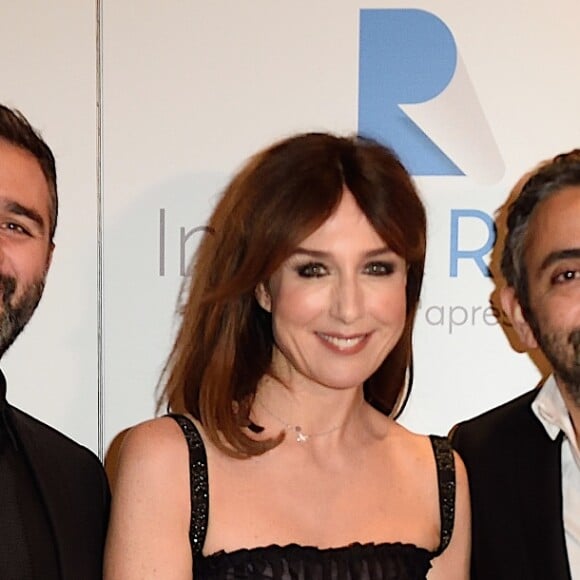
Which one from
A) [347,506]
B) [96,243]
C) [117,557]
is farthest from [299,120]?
[117,557]

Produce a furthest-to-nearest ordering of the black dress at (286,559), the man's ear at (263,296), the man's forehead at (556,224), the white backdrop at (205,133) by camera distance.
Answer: the white backdrop at (205,133) → the man's forehead at (556,224) → the man's ear at (263,296) → the black dress at (286,559)

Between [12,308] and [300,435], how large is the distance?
1.79ft

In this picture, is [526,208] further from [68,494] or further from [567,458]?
[68,494]

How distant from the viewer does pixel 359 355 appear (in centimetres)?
170

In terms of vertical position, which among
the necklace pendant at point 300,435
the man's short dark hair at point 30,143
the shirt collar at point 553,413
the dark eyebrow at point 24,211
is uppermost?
the man's short dark hair at point 30,143

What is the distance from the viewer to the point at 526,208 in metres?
1.95

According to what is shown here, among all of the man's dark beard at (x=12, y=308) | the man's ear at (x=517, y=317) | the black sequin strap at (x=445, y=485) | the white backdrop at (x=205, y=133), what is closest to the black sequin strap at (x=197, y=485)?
the man's dark beard at (x=12, y=308)

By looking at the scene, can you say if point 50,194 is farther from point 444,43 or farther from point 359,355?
point 444,43

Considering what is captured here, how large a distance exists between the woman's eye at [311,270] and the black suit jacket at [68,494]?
0.48m

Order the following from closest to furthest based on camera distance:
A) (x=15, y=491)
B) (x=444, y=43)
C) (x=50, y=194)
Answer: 1. (x=15, y=491)
2. (x=50, y=194)
3. (x=444, y=43)

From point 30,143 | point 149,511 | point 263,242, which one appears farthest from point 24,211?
point 149,511

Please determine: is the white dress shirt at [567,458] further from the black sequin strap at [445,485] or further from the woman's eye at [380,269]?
the woman's eye at [380,269]

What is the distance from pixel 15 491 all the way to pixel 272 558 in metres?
0.41

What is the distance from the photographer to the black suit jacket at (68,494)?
154 cm
